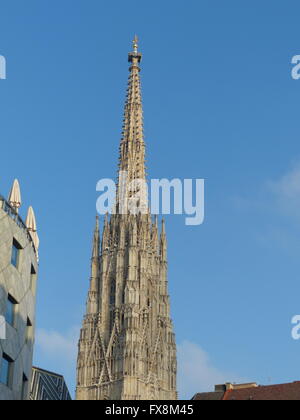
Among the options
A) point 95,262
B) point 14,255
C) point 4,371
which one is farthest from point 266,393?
point 95,262

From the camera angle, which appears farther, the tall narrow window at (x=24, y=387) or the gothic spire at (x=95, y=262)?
the gothic spire at (x=95, y=262)

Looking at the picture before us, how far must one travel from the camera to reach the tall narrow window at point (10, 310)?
50.8 metres

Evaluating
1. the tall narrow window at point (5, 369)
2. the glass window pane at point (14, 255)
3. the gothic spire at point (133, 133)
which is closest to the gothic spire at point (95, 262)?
the gothic spire at point (133, 133)

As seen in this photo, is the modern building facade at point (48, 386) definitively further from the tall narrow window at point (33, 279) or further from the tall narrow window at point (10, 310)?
the tall narrow window at point (10, 310)

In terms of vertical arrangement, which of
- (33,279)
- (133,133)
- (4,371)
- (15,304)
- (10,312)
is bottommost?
(4,371)

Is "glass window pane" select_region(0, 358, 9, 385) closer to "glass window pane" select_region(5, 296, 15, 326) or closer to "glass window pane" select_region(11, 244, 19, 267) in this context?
"glass window pane" select_region(5, 296, 15, 326)

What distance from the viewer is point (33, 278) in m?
58.5

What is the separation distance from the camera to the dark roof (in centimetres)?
7538

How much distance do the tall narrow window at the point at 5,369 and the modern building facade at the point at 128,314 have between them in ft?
179

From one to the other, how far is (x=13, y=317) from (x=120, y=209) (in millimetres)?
70726

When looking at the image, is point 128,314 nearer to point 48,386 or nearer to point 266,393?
point 48,386

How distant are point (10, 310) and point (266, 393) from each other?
34027mm

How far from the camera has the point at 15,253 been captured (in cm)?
5347
